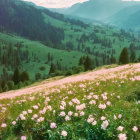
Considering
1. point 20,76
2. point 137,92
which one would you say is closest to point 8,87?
point 20,76

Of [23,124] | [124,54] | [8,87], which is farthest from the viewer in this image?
[8,87]

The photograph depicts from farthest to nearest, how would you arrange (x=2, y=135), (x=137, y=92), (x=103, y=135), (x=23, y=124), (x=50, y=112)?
(x=137, y=92), (x=50, y=112), (x=23, y=124), (x=2, y=135), (x=103, y=135)

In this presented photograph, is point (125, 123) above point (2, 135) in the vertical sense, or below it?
above

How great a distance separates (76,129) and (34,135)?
117 centimetres

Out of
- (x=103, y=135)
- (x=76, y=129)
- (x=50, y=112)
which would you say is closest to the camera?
(x=103, y=135)

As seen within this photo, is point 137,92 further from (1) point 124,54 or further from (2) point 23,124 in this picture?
(1) point 124,54

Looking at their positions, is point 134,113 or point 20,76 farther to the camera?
point 20,76

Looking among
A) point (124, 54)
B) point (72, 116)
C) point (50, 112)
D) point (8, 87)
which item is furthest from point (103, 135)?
point (8, 87)

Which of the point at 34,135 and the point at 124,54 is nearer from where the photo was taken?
the point at 34,135

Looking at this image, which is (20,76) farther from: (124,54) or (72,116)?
(72,116)

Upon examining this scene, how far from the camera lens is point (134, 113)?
5.02 m

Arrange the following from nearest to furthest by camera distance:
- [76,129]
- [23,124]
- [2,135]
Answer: [76,129] < [2,135] < [23,124]

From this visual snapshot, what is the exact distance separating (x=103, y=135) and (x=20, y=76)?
159 m

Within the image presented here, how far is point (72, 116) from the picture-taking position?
529cm
